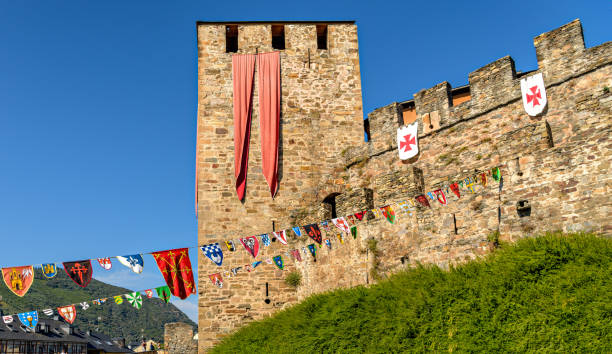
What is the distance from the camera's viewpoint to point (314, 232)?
585 inches

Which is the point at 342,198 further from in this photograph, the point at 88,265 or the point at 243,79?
the point at 88,265

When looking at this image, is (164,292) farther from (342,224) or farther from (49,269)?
(342,224)

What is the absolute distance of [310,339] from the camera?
11.6 meters

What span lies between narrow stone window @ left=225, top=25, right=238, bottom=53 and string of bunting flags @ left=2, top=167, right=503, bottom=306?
642cm

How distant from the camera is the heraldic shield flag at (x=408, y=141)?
15.0 metres

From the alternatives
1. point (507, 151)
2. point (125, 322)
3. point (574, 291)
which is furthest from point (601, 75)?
point (125, 322)

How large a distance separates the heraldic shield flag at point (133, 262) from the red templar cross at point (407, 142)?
7379mm

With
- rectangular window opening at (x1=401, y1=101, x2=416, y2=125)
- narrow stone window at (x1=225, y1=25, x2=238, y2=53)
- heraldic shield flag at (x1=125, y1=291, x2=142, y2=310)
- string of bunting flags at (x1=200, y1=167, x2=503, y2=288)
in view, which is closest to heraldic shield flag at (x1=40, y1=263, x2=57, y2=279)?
heraldic shield flag at (x1=125, y1=291, x2=142, y2=310)

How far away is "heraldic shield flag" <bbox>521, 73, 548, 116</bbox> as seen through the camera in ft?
40.9

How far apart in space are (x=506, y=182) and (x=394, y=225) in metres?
2.91

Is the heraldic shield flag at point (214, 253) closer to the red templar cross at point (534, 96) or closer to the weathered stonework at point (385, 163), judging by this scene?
the weathered stonework at point (385, 163)

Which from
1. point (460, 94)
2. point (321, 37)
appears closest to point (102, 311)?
point (321, 37)

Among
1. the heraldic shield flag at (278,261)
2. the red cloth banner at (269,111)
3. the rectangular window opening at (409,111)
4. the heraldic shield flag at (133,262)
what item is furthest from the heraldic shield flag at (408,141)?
the heraldic shield flag at (133,262)

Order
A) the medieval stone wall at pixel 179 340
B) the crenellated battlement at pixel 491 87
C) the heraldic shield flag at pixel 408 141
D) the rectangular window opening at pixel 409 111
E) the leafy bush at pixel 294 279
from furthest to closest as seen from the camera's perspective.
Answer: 1. the rectangular window opening at pixel 409 111
2. the medieval stone wall at pixel 179 340
3. the leafy bush at pixel 294 279
4. the heraldic shield flag at pixel 408 141
5. the crenellated battlement at pixel 491 87
